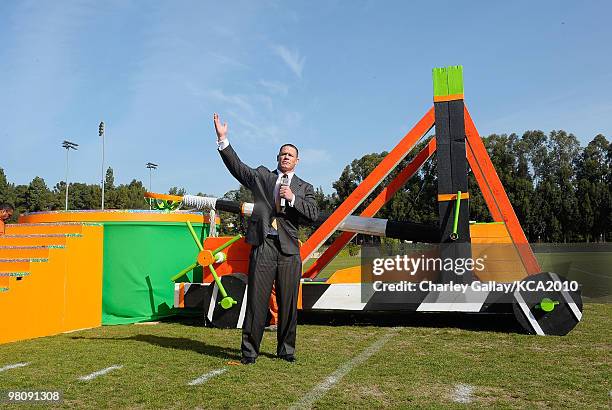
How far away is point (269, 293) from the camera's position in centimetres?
515

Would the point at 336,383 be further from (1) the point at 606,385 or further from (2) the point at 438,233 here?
(2) the point at 438,233

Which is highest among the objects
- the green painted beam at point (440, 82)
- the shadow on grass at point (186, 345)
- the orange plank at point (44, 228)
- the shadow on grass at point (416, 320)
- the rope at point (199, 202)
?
the green painted beam at point (440, 82)

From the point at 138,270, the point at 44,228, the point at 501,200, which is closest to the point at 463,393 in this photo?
the point at 501,200

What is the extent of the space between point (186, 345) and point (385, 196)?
3.78 metres

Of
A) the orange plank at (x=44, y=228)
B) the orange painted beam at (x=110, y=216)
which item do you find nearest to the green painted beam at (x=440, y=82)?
the orange painted beam at (x=110, y=216)

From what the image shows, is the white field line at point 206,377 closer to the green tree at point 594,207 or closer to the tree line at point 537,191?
the tree line at point 537,191

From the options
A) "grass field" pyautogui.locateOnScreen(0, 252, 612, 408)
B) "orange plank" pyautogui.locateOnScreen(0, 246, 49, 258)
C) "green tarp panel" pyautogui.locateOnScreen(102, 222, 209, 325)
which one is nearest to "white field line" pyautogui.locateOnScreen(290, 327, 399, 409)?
"grass field" pyautogui.locateOnScreen(0, 252, 612, 408)

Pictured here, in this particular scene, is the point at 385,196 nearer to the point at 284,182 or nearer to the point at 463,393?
the point at 284,182

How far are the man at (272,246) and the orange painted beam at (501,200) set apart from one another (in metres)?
3.11

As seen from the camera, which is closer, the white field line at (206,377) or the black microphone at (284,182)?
the white field line at (206,377)

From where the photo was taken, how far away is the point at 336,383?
4285mm

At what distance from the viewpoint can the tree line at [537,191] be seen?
57.1 meters

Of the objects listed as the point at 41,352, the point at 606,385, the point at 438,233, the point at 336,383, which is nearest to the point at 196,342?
the point at 41,352

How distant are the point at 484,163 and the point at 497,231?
1.10m
